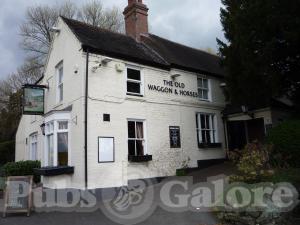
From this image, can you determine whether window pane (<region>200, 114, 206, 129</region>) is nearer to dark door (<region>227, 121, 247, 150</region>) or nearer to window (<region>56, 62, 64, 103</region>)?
dark door (<region>227, 121, 247, 150</region>)

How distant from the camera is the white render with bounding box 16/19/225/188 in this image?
13281 mm

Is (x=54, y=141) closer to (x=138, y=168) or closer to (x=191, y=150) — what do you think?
(x=138, y=168)

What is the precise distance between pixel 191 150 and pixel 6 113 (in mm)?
24238

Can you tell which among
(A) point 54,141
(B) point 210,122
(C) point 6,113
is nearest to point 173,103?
(B) point 210,122

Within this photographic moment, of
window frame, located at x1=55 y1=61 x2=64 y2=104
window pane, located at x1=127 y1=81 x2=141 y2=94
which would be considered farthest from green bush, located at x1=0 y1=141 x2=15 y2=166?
window pane, located at x1=127 y1=81 x2=141 y2=94

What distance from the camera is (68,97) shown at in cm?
1481

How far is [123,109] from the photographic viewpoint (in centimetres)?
1452

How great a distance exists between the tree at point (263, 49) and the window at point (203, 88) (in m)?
4.02

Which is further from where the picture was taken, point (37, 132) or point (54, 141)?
point (37, 132)

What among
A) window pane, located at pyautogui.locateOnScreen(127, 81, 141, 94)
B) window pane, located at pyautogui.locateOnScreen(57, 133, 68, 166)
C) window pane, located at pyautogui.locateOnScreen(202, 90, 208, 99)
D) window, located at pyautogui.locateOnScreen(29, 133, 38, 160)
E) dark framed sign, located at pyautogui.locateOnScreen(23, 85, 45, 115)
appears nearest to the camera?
window pane, located at pyautogui.locateOnScreen(57, 133, 68, 166)

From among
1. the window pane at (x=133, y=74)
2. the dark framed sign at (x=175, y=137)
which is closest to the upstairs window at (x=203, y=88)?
the dark framed sign at (x=175, y=137)

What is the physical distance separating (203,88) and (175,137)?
13.3ft

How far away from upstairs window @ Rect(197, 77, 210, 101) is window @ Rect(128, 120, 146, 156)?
4.96 meters

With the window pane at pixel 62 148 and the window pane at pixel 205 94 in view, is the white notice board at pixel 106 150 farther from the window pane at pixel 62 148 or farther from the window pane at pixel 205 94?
the window pane at pixel 205 94
